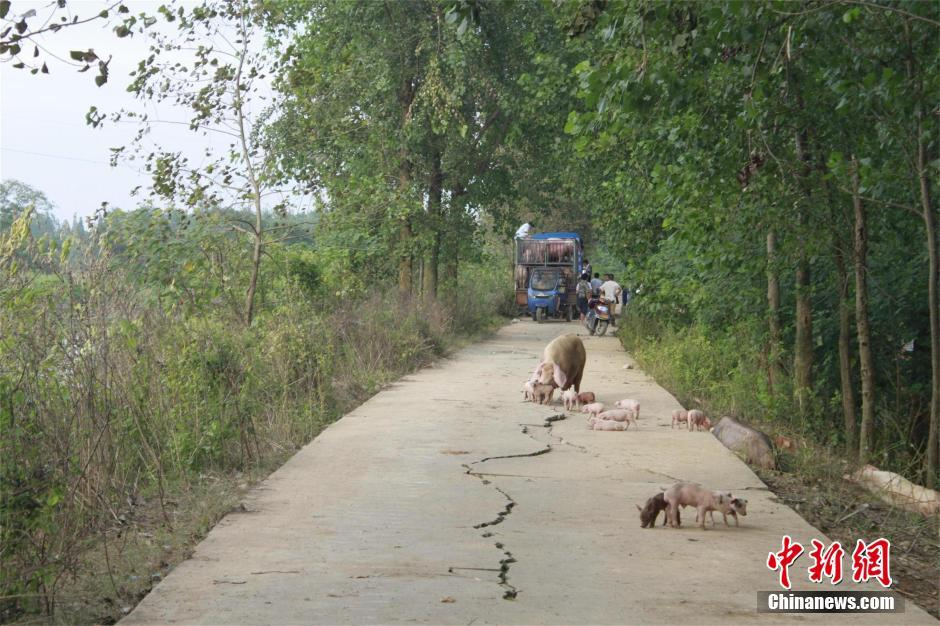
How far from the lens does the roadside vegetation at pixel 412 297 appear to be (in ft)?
20.7

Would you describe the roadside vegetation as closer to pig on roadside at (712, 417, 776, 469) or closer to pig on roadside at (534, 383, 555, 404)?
pig on roadside at (712, 417, 776, 469)

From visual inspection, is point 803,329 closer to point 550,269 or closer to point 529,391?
point 529,391

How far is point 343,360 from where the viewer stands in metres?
15.4

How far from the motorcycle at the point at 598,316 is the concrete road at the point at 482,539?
55.5 feet

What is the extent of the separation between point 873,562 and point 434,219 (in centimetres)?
1919

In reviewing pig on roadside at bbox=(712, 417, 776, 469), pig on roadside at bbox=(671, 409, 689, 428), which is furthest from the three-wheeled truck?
pig on roadside at bbox=(712, 417, 776, 469)

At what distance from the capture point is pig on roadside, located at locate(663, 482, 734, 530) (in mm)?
6598

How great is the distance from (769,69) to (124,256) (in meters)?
8.01

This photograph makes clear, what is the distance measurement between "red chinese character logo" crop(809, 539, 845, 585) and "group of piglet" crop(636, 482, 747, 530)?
0.57 metres

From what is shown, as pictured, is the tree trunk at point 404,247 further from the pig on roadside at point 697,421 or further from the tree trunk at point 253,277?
the pig on roadside at point 697,421

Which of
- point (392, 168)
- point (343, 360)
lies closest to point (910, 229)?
point (343, 360)

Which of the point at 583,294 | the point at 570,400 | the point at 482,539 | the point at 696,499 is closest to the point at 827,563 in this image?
the point at 696,499

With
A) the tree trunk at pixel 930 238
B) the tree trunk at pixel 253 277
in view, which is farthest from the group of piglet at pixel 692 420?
the tree trunk at pixel 253 277

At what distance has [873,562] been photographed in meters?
6.00
